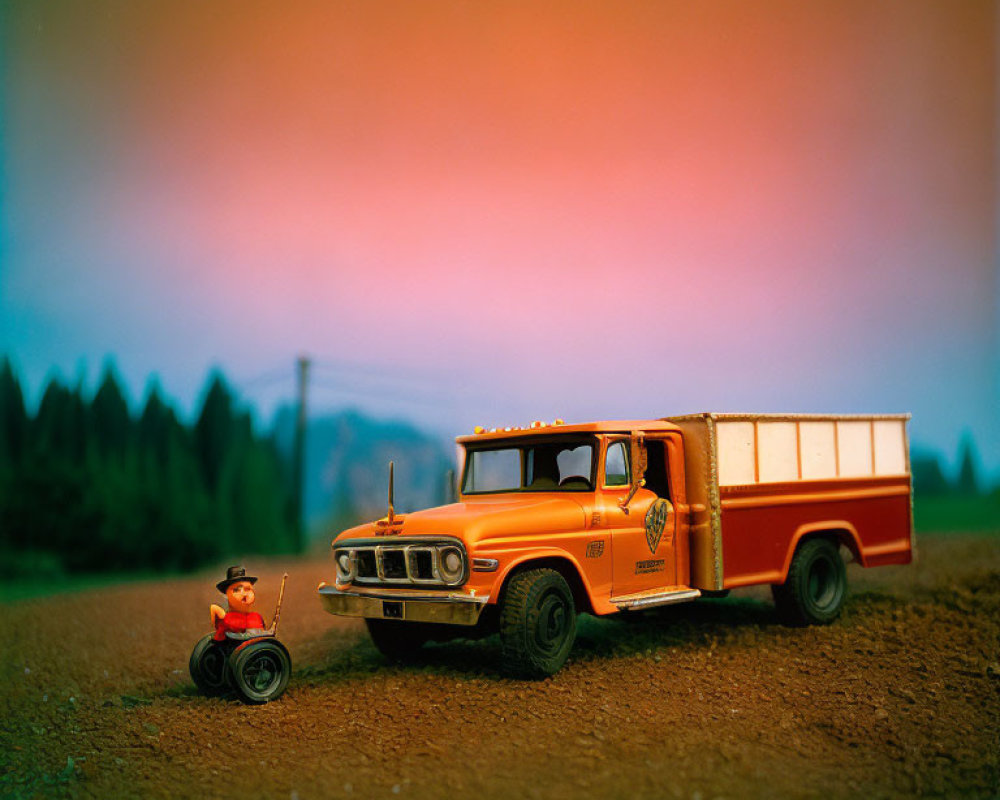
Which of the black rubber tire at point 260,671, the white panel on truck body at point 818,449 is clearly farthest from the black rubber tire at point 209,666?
the white panel on truck body at point 818,449

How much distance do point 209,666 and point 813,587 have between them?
21.0 ft

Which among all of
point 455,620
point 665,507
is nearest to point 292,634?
point 455,620

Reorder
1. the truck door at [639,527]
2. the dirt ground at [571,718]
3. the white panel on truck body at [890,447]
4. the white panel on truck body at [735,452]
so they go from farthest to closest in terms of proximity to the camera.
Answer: the white panel on truck body at [890,447]
the white panel on truck body at [735,452]
the truck door at [639,527]
the dirt ground at [571,718]

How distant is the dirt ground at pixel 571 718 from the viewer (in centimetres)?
524

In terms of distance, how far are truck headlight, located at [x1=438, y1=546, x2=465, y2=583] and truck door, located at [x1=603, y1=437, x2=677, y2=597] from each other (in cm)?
156

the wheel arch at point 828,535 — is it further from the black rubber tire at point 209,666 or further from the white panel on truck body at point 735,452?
the black rubber tire at point 209,666

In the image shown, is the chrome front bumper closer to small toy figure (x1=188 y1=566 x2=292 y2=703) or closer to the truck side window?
small toy figure (x1=188 y1=566 x2=292 y2=703)

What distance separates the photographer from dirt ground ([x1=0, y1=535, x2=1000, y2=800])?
206 inches

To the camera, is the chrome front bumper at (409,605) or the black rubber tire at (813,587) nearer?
the chrome front bumper at (409,605)

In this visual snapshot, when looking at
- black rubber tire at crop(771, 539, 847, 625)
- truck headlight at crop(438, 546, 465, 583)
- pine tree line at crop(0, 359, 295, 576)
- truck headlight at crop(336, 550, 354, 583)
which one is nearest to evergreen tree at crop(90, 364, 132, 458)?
pine tree line at crop(0, 359, 295, 576)

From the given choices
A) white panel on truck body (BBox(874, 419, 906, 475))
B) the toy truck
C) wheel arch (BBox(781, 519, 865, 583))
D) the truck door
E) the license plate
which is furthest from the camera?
white panel on truck body (BBox(874, 419, 906, 475))

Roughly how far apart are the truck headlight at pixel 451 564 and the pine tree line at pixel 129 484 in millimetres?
12578

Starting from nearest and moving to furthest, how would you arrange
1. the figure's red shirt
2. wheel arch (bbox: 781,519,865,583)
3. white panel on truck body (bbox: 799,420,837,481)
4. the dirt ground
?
1. the dirt ground
2. the figure's red shirt
3. wheel arch (bbox: 781,519,865,583)
4. white panel on truck body (bbox: 799,420,837,481)

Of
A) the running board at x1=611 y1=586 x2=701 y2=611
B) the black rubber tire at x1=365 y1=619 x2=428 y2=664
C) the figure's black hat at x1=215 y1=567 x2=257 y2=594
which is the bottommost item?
the black rubber tire at x1=365 y1=619 x2=428 y2=664
